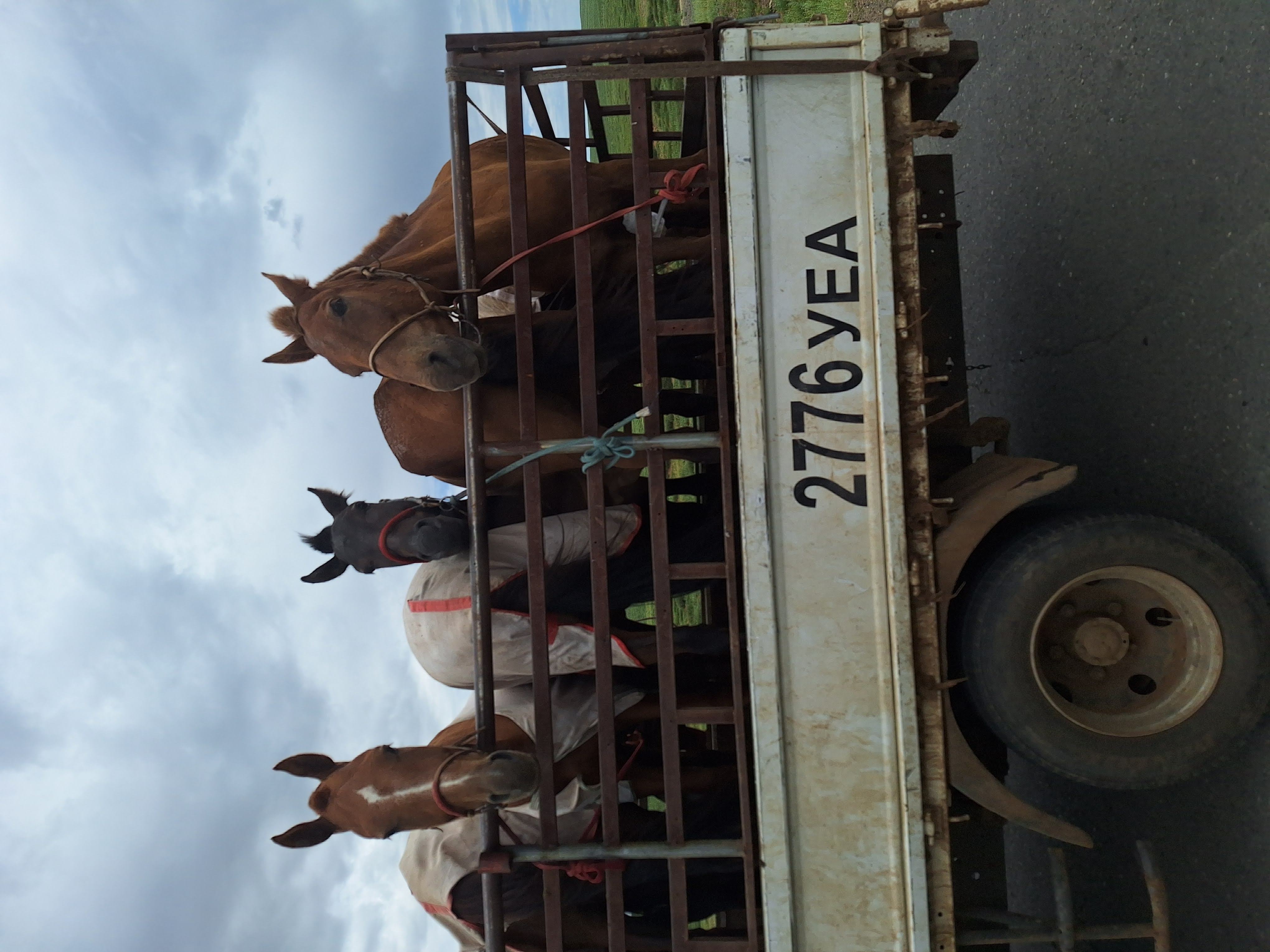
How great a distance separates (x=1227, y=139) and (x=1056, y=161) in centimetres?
95

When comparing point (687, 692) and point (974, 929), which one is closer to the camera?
point (974, 929)

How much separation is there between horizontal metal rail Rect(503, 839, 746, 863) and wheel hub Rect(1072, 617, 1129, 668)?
1.32 m

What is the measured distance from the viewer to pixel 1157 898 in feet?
8.57

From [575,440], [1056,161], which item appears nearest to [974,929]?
[575,440]

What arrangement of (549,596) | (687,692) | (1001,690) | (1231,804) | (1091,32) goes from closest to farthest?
(1001,690) < (1231,804) < (549,596) < (687,692) < (1091,32)

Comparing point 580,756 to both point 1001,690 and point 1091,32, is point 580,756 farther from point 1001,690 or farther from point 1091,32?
point 1091,32

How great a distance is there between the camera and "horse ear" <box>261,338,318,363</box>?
11.9ft

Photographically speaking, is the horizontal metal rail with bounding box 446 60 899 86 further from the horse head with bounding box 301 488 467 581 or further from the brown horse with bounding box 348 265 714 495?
the horse head with bounding box 301 488 467 581

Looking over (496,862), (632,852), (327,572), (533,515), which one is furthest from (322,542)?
(632,852)

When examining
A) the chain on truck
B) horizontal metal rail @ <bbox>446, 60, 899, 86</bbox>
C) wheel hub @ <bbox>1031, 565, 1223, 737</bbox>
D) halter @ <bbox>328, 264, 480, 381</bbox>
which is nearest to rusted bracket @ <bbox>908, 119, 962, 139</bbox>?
the chain on truck

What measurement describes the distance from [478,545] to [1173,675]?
2.35 m

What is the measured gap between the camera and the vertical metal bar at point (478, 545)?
2.90m

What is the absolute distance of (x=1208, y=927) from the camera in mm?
2973

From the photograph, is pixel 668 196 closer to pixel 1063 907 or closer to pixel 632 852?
pixel 632 852
